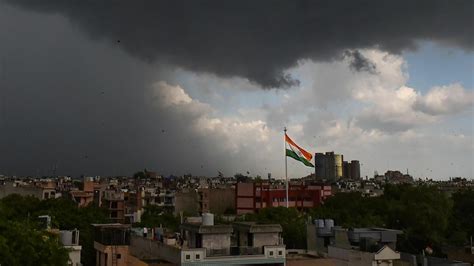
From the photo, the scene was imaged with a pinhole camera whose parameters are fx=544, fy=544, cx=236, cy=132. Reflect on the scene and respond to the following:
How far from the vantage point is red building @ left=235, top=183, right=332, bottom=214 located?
127 metres

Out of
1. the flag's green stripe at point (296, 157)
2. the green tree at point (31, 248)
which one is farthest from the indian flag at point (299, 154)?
Answer: the green tree at point (31, 248)

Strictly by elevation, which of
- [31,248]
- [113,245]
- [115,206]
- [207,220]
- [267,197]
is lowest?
[113,245]

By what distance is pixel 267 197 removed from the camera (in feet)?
416

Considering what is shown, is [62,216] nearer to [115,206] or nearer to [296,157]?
[296,157]

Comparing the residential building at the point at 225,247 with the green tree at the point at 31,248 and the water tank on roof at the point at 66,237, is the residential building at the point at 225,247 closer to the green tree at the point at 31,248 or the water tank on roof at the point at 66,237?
the green tree at the point at 31,248

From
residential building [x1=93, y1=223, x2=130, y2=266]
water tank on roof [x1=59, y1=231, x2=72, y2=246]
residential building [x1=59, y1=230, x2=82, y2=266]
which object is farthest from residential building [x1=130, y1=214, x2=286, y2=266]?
water tank on roof [x1=59, y1=231, x2=72, y2=246]

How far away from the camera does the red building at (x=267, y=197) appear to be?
127 m

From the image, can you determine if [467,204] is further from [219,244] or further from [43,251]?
[43,251]

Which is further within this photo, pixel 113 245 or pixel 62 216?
pixel 62 216

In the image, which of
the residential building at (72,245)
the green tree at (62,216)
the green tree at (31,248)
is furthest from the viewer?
the green tree at (62,216)

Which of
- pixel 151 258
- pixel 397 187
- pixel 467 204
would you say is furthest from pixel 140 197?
pixel 151 258

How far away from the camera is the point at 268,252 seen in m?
32.2

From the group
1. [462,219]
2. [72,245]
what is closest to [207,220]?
[72,245]

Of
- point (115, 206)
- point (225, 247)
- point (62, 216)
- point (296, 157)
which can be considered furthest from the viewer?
point (115, 206)
